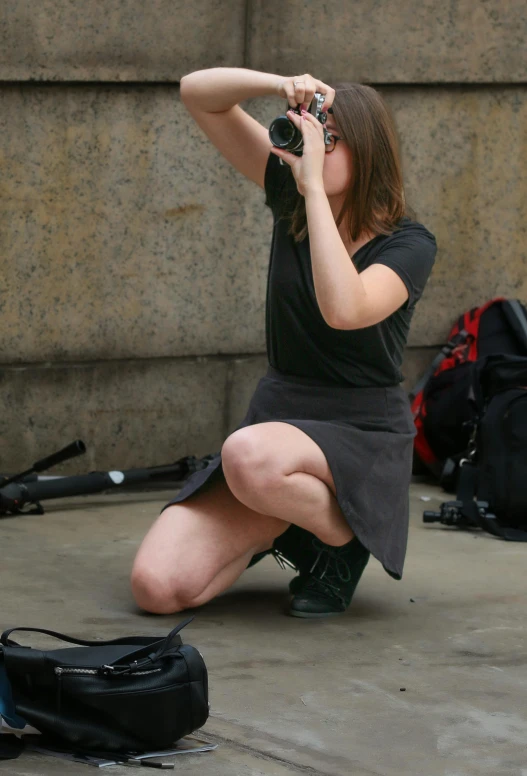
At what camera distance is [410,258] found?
10.7 ft

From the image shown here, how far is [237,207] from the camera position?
16.7 feet

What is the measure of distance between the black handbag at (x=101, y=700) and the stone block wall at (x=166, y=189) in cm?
247

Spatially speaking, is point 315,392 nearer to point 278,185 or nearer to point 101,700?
point 278,185

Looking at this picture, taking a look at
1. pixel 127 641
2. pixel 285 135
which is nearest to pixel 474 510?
pixel 285 135

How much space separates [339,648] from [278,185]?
1177mm

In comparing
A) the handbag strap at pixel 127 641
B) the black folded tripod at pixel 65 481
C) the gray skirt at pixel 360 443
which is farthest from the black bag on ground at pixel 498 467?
the handbag strap at pixel 127 641

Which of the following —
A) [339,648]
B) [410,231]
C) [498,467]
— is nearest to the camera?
[339,648]

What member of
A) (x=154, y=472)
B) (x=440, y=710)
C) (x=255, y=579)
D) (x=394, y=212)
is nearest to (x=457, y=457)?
(x=154, y=472)

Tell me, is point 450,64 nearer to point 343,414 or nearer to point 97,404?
point 97,404

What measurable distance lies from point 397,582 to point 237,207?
184 cm

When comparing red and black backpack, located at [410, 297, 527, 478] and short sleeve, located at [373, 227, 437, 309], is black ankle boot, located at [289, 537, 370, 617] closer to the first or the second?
short sleeve, located at [373, 227, 437, 309]

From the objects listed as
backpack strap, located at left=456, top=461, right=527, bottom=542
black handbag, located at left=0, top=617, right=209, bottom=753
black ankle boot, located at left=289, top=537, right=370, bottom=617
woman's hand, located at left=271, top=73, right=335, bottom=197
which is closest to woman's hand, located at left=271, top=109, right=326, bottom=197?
woman's hand, located at left=271, top=73, right=335, bottom=197

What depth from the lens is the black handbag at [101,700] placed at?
7.63ft

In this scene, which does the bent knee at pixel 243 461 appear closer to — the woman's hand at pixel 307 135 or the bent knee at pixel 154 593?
the bent knee at pixel 154 593
